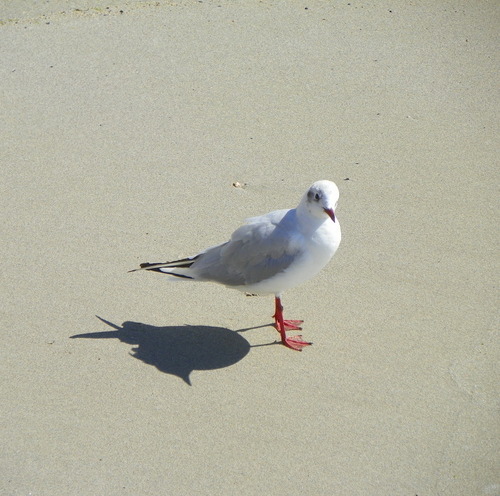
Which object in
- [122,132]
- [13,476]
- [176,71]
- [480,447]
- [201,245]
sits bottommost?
[13,476]

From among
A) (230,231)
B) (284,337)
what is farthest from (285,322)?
(230,231)

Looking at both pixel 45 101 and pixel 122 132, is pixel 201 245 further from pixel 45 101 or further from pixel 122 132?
pixel 45 101

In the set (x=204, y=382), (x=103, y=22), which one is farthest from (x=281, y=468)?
(x=103, y=22)

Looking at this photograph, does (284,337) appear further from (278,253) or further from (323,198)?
(323,198)

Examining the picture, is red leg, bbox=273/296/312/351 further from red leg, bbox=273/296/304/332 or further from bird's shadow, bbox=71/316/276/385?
bird's shadow, bbox=71/316/276/385

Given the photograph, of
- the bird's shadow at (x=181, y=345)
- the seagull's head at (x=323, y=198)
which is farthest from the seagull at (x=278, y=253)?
the bird's shadow at (x=181, y=345)

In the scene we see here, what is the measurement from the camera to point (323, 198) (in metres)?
3.91

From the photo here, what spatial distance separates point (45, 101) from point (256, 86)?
5.72 feet

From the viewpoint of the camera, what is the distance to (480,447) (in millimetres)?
3705

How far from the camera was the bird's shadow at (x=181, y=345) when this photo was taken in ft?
13.9

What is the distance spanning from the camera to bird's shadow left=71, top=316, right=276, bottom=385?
13.9 feet

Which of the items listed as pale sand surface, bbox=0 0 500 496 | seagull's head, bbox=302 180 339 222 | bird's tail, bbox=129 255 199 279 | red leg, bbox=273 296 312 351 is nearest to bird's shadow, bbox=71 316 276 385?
pale sand surface, bbox=0 0 500 496

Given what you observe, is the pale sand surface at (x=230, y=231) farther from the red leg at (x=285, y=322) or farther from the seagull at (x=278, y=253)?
the seagull at (x=278, y=253)

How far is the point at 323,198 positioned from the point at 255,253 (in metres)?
0.52
